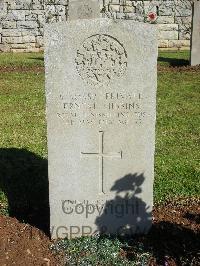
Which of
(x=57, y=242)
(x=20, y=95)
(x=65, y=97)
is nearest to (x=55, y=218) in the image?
(x=57, y=242)

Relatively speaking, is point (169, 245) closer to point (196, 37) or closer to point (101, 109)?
point (101, 109)

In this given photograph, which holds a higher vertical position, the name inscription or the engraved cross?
the name inscription

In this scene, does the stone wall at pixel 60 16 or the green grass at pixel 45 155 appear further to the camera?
the stone wall at pixel 60 16

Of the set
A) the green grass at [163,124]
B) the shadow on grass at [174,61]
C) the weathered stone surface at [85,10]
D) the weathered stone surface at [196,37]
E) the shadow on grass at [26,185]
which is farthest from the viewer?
the shadow on grass at [174,61]

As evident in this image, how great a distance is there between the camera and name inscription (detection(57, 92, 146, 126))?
3824 millimetres

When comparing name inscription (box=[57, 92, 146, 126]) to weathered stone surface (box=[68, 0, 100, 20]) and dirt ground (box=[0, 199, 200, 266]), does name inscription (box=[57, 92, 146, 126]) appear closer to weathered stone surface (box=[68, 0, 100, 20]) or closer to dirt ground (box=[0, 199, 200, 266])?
dirt ground (box=[0, 199, 200, 266])

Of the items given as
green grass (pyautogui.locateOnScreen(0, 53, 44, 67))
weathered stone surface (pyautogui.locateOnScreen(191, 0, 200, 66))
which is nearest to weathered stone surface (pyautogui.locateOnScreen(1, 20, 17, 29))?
green grass (pyautogui.locateOnScreen(0, 53, 44, 67))

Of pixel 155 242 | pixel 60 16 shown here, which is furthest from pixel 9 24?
pixel 155 242

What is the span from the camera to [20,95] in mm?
9375

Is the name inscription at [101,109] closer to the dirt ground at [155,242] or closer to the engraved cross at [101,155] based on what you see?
the engraved cross at [101,155]

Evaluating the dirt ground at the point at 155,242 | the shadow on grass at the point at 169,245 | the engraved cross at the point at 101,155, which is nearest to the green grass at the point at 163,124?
the dirt ground at the point at 155,242

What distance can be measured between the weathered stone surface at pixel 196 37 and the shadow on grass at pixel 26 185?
7.07 m

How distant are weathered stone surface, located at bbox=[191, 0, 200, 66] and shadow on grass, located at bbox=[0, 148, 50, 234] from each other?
7065 millimetres

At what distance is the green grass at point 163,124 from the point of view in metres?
5.50
